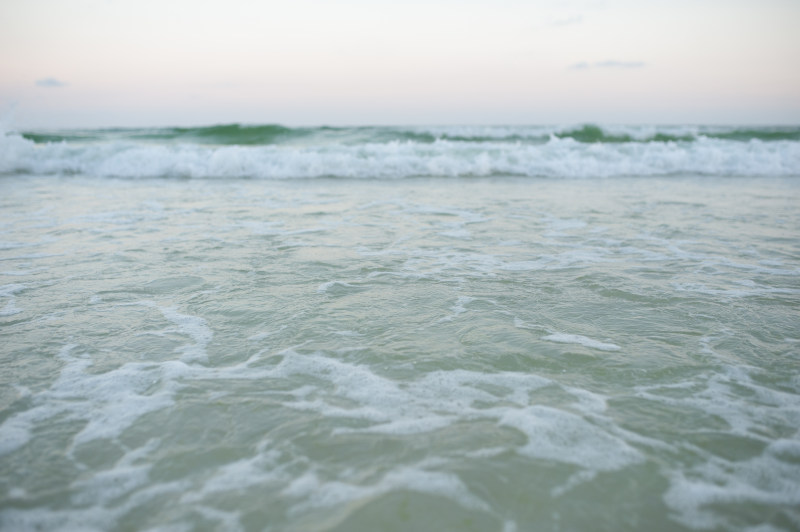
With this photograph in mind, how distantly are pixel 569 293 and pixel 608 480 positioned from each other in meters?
1.88

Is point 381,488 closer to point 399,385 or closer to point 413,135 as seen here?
point 399,385

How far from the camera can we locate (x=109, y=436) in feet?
6.16

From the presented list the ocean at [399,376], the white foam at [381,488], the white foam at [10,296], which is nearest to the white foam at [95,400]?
the ocean at [399,376]

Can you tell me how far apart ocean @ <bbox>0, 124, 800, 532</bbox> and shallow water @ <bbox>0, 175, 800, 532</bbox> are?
0.01 m

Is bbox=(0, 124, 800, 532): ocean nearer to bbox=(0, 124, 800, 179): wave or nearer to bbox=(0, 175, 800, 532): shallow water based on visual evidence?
bbox=(0, 175, 800, 532): shallow water

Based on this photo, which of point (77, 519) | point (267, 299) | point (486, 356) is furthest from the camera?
point (267, 299)

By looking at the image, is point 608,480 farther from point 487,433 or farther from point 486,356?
point 486,356

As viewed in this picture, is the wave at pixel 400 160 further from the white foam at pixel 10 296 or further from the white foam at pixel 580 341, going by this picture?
the white foam at pixel 580 341

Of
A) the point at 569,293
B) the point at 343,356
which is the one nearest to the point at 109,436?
the point at 343,356

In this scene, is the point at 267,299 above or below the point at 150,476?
above

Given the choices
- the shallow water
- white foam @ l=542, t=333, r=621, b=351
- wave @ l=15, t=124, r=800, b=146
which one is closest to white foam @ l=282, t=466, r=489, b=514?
the shallow water

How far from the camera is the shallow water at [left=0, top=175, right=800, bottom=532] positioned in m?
1.55

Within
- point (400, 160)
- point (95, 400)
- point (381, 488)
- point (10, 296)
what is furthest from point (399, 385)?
point (400, 160)

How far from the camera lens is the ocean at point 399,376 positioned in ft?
5.10
